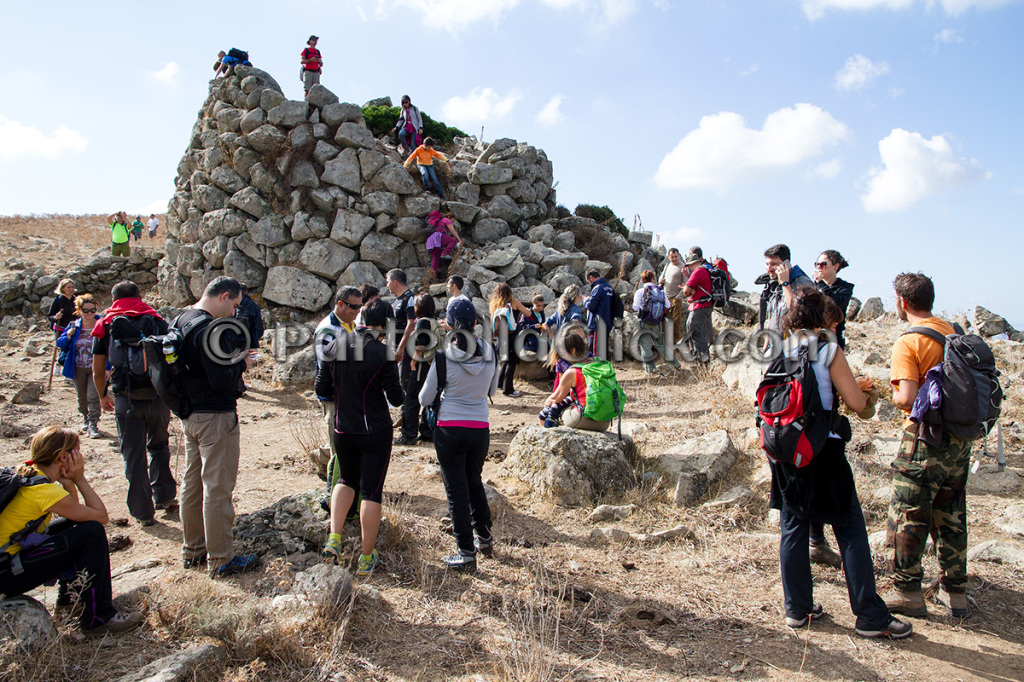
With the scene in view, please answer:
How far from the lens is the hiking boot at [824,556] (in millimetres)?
4484

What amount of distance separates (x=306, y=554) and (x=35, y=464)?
6.06 ft

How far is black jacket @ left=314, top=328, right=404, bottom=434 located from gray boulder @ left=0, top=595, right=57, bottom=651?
1831mm

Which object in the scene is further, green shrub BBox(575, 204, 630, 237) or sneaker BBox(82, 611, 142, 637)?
green shrub BBox(575, 204, 630, 237)

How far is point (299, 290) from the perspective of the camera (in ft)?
47.4

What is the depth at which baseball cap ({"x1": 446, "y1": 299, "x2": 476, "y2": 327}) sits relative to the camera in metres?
4.44

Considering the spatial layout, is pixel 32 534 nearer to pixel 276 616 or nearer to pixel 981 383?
pixel 276 616

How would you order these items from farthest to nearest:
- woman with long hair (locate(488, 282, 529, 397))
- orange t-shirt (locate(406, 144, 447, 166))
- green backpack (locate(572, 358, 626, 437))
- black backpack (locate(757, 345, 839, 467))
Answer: orange t-shirt (locate(406, 144, 447, 166)), woman with long hair (locate(488, 282, 529, 397)), green backpack (locate(572, 358, 626, 437)), black backpack (locate(757, 345, 839, 467))

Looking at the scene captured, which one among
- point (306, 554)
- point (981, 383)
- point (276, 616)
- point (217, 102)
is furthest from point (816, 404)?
point (217, 102)

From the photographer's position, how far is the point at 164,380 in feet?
13.4

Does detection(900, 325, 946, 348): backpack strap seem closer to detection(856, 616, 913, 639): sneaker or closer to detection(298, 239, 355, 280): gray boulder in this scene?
detection(856, 616, 913, 639): sneaker

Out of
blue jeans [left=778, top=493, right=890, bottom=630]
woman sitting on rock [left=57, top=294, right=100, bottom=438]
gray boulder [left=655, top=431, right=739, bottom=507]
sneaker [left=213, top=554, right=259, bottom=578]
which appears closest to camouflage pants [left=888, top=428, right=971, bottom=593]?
blue jeans [left=778, top=493, right=890, bottom=630]

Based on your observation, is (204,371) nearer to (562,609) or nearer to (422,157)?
(562,609)

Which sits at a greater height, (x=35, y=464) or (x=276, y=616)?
(x=35, y=464)

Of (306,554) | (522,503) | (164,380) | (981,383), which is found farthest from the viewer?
(522,503)
